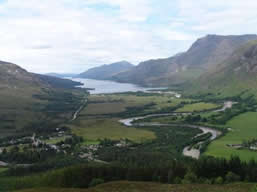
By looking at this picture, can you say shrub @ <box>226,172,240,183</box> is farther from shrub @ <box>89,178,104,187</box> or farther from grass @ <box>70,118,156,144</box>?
grass @ <box>70,118,156,144</box>

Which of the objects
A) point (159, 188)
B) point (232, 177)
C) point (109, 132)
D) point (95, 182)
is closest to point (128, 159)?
point (95, 182)

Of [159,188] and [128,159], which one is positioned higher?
[159,188]

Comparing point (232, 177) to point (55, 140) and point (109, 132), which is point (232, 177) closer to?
point (55, 140)

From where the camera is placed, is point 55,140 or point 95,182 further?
point 55,140

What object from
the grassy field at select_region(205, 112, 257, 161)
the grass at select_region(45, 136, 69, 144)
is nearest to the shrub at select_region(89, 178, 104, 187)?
the grassy field at select_region(205, 112, 257, 161)

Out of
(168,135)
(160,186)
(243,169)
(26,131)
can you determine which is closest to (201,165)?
(243,169)

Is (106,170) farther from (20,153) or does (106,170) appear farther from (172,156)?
(20,153)

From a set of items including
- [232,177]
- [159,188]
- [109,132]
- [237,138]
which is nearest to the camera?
[159,188]
